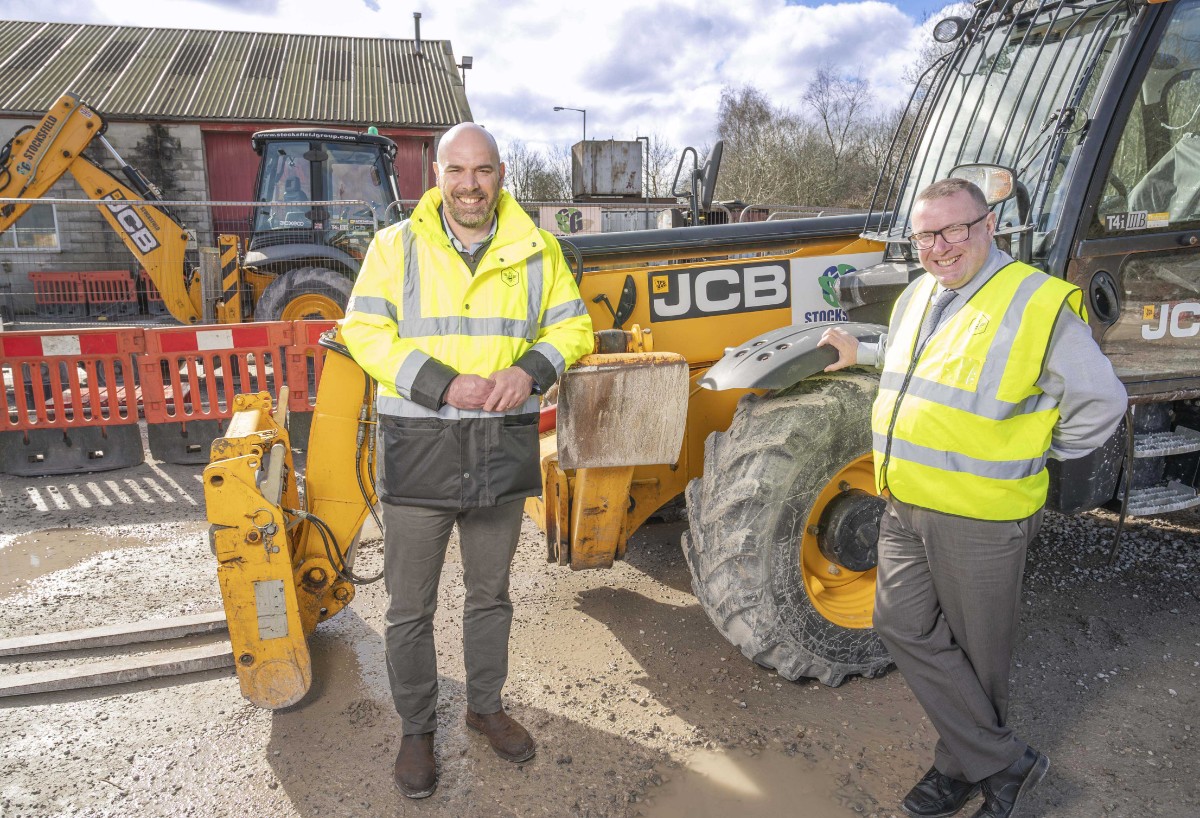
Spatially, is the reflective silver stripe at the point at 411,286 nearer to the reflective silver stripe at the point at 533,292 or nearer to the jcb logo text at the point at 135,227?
the reflective silver stripe at the point at 533,292

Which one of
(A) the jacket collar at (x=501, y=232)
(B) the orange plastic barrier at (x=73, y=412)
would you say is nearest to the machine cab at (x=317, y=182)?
(B) the orange plastic barrier at (x=73, y=412)

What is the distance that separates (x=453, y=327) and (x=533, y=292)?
31 cm

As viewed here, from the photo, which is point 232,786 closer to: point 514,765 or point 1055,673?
point 514,765

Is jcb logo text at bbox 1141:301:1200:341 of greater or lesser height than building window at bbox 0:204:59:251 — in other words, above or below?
below

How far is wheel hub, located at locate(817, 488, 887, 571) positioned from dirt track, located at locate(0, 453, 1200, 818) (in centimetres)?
54

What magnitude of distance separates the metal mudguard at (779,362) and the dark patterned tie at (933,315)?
59 cm

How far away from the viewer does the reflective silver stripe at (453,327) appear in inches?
105

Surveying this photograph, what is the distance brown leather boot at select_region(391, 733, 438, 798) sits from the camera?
2734mm

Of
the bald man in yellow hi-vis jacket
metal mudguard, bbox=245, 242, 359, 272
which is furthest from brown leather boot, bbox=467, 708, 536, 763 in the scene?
metal mudguard, bbox=245, 242, 359, 272

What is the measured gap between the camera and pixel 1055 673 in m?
3.44

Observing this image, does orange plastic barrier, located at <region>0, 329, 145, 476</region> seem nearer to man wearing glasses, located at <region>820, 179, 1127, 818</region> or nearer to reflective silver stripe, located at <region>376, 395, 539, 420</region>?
reflective silver stripe, located at <region>376, 395, 539, 420</region>

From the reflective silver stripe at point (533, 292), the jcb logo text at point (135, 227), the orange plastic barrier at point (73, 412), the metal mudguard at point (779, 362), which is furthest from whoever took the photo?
the jcb logo text at point (135, 227)

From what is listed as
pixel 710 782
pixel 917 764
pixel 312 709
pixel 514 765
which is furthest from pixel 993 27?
pixel 312 709

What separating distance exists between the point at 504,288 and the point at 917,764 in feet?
7.11
